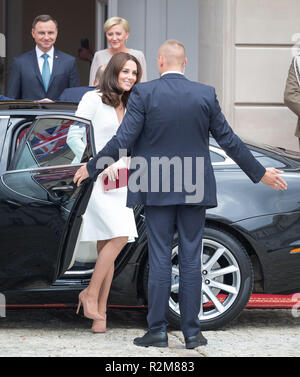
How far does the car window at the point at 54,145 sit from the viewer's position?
581cm

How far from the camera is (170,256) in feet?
17.8

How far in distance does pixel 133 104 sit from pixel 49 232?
943 mm

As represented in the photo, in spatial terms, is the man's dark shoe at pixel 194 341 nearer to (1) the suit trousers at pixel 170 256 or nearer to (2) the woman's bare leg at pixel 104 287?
(1) the suit trousers at pixel 170 256

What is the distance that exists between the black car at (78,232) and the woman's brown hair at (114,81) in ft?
0.66

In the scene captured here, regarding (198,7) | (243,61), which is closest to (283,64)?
(243,61)

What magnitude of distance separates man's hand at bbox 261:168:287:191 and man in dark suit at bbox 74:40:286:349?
6 cm

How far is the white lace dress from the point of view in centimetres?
577

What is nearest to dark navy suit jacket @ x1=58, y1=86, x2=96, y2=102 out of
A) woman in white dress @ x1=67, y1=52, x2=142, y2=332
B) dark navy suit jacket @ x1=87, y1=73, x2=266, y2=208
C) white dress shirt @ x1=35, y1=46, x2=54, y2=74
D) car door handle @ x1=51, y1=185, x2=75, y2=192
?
white dress shirt @ x1=35, y1=46, x2=54, y2=74

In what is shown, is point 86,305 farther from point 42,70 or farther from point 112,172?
point 42,70

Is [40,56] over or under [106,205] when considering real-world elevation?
over

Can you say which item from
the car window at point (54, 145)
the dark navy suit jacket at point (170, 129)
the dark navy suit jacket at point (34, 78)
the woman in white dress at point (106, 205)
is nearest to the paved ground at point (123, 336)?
the woman in white dress at point (106, 205)

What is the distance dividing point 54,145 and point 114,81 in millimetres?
537

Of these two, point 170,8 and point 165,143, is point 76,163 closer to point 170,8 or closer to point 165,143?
point 165,143

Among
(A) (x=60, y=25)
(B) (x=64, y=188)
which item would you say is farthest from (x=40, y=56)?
(A) (x=60, y=25)
